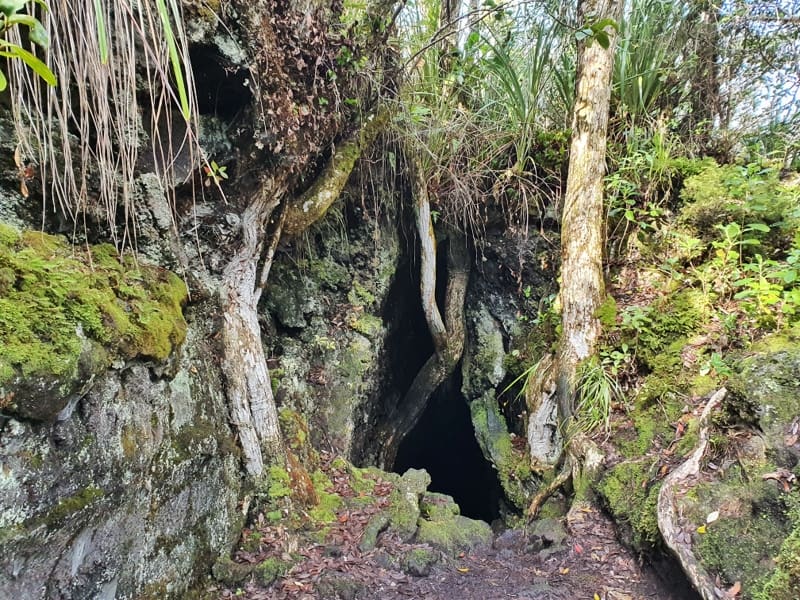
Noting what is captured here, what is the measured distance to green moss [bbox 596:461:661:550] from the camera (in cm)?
261

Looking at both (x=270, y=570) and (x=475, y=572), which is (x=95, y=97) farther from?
(x=475, y=572)

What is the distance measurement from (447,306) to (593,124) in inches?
111

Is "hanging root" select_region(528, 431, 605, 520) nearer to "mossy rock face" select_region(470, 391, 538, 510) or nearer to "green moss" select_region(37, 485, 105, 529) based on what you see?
"mossy rock face" select_region(470, 391, 538, 510)

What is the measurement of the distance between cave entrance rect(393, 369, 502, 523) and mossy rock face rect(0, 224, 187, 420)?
4301mm

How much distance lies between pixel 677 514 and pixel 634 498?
1.58 ft

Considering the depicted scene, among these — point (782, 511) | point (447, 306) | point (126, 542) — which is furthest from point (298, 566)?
point (447, 306)

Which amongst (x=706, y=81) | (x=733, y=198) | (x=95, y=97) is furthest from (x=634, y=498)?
(x=706, y=81)

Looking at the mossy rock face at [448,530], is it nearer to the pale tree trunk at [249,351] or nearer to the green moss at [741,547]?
the pale tree trunk at [249,351]

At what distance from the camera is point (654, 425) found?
325cm

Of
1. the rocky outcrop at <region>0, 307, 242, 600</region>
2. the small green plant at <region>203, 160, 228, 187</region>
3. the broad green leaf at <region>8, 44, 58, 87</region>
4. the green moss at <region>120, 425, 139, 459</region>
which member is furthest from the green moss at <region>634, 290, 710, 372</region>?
the broad green leaf at <region>8, 44, 58, 87</region>

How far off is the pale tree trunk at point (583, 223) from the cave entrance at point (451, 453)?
2.50 m

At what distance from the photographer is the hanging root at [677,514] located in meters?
2.09

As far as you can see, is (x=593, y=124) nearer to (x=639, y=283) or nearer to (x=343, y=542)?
(x=639, y=283)

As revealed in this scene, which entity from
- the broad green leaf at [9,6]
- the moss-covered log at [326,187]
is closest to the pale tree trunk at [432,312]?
the moss-covered log at [326,187]
